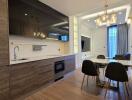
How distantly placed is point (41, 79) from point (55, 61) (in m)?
0.86

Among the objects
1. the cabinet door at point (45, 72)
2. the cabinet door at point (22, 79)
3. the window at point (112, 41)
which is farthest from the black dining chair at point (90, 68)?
the window at point (112, 41)

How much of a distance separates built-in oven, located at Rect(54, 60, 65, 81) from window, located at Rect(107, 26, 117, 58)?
5506 mm

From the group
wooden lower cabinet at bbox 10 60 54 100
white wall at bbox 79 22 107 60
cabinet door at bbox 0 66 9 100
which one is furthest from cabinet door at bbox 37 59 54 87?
white wall at bbox 79 22 107 60

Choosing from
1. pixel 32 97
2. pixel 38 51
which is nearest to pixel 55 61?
pixel 38 51

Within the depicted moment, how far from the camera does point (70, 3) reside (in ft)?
12.9

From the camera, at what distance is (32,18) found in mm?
3338

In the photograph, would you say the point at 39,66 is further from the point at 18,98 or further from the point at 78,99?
the point at 78,99

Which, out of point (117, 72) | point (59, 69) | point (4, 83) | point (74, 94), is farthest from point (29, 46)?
point (117, 72)

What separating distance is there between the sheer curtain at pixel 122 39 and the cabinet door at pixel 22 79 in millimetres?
6966

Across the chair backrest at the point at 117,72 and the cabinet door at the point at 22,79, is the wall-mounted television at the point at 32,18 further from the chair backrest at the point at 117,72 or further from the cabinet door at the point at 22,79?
the chair backrest at the point at 117,72

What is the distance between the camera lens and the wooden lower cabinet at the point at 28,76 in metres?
2.30

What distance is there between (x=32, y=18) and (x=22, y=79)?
1.81m

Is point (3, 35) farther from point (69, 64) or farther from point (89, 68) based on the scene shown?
point (69, 64)

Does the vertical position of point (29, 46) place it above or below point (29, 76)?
above
